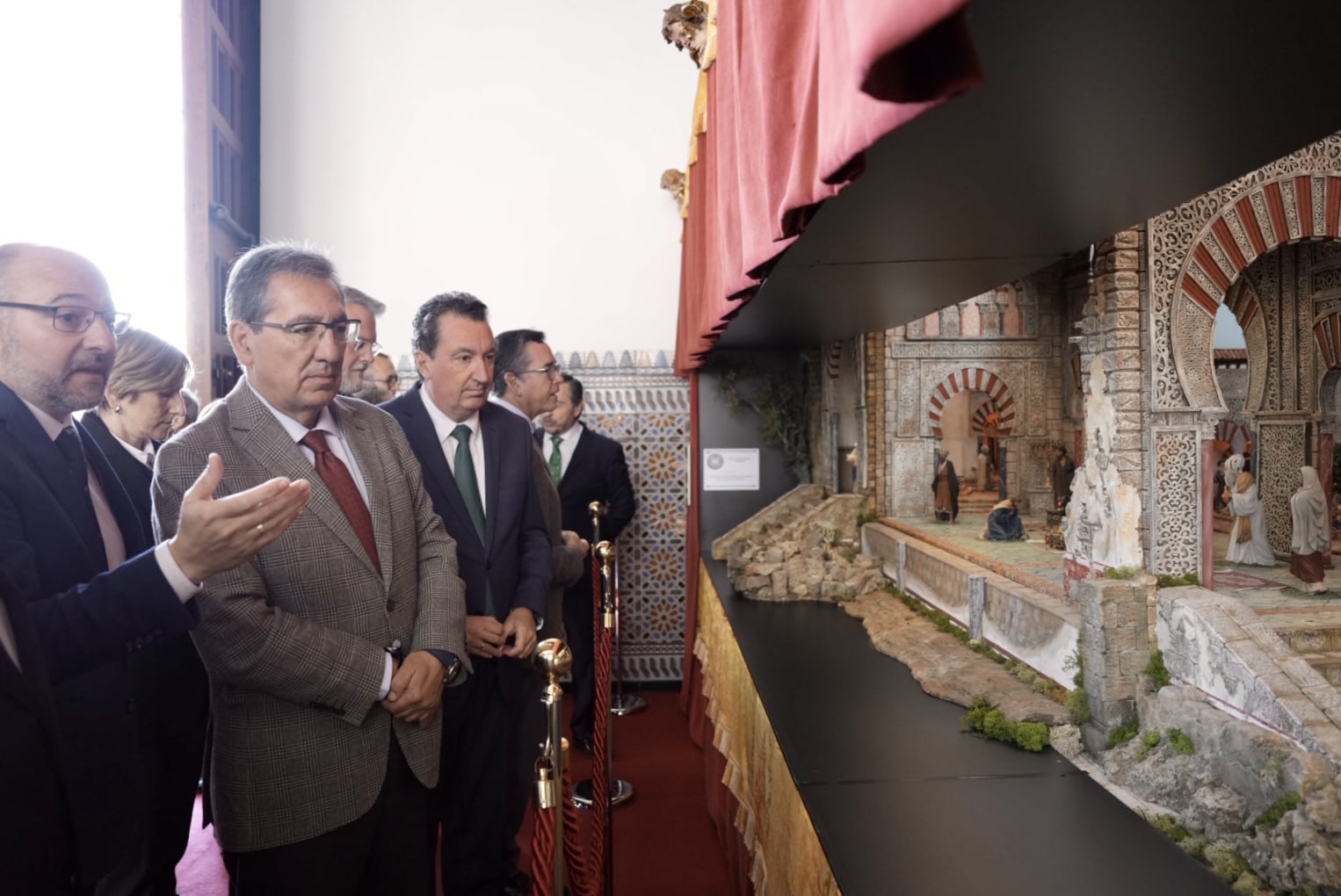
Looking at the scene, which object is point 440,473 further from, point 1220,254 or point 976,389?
point 976,389

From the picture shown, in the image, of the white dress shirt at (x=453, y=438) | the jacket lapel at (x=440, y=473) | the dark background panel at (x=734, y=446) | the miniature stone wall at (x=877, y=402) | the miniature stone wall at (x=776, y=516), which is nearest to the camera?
the jacket lapel at (x=440, y=473)

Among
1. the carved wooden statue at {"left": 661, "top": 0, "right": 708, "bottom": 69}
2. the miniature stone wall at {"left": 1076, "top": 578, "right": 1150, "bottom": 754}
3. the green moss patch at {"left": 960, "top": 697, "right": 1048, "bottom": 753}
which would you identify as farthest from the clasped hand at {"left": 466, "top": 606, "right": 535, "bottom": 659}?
the carved wooden statue at {"left": 661, "top": 0, "right": 708, "bottom": 69}

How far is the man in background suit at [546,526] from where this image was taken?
2885mm

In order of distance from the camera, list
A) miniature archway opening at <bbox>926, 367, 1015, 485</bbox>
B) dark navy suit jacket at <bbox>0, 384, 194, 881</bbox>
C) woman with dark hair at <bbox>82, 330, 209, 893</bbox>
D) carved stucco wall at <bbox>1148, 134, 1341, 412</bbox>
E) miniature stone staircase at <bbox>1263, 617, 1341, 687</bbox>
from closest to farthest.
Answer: dark navy suit jacket at <bbox>0, 384, 194, 881</bbox> → miniature stone staircase at <bbox>1263, 617, 1341, 687</bbox> → carved stucco wall at <bbox>1148, 134, 1341, 412</bbox> → woman with dark hair at <bbox>82, 330, 209, 893</bbox> → miniature archway opening at <bbox>926, 367, 1015, 485</bbox>

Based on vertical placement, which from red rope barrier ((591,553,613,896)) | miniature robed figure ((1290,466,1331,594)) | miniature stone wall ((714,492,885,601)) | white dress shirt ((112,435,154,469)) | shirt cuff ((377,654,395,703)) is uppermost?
white dress shirt ((112,435,154,469))

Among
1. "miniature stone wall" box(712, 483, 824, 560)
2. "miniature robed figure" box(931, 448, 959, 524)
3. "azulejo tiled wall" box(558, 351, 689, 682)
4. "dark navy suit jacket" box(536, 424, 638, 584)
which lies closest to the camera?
"miniature robed figure" box(931, 448, 959, 524)

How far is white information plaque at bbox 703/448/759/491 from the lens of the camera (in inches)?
235

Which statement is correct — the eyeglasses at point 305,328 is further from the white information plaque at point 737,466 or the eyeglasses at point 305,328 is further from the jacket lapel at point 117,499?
the white information plaque at point 737,466

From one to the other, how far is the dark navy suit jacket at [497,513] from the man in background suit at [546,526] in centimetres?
10

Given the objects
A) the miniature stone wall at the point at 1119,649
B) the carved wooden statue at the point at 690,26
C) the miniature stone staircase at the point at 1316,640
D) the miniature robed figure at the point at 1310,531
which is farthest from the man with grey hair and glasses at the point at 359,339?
the miniature robed figure at the point at 1310,531

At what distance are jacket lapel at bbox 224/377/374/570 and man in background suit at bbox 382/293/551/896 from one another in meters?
0.70

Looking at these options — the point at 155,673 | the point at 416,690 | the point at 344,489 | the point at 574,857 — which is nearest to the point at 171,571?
the point at 344,489

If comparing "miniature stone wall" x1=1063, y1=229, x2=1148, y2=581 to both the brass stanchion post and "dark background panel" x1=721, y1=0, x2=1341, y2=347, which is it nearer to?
"dark background panel" x1=721, y1=0, x2=1341, y2=347

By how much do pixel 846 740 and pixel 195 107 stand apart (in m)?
5.59
